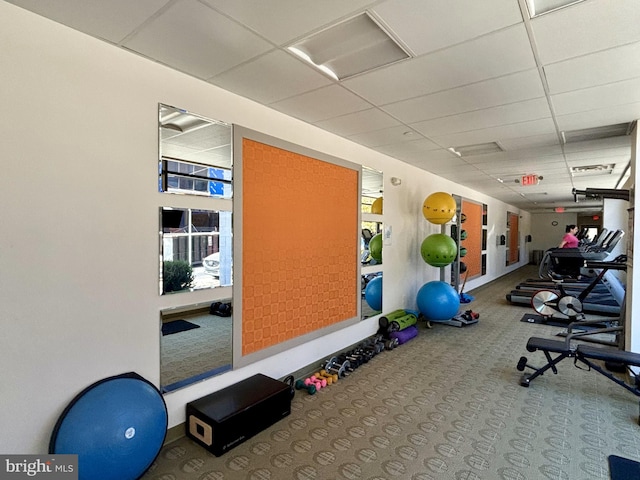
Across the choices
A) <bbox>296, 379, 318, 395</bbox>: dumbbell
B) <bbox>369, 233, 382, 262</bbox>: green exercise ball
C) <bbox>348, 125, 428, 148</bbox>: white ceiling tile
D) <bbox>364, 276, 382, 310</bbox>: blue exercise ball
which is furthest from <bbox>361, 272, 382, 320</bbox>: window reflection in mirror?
<bbox>348, 125, 428, 148</bbox>: white ceiling tile

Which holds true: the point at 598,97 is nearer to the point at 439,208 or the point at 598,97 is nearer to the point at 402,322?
the point at 439,208

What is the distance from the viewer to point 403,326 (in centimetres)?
511

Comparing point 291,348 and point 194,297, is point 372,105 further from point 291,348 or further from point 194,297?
point 291,348

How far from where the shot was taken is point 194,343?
2.63 m

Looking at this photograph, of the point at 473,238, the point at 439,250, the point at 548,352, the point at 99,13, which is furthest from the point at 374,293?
the point at 473,238

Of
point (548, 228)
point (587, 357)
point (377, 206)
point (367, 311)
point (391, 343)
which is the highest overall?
point (377, 206)

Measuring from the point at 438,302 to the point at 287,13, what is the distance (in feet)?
15.5

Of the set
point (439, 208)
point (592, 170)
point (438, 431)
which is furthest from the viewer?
point (592, 170)

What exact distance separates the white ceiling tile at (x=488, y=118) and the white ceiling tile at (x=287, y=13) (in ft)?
6.73

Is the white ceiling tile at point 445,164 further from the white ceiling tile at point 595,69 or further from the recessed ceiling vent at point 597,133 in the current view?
the white ceiling tile at point 595,69

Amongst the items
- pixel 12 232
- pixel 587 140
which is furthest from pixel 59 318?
pixel 587 140

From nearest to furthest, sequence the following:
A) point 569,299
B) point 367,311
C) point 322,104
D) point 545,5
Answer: point 545,5, point 322,104, point 367,311, point 569,299

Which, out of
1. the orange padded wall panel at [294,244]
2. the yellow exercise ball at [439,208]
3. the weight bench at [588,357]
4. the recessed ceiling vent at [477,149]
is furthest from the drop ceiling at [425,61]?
the weight bench at [588,357]

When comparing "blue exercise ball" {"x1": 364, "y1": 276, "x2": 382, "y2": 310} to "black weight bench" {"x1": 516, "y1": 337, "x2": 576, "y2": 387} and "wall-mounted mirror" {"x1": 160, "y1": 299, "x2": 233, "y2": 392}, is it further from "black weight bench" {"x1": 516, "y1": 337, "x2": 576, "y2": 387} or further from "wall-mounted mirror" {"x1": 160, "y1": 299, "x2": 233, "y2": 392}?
"wall-mounted mirror" {"x1": 160, "y1": 299, "x2": 233, "y2": 392}
